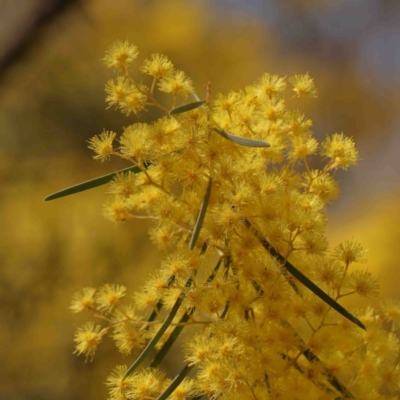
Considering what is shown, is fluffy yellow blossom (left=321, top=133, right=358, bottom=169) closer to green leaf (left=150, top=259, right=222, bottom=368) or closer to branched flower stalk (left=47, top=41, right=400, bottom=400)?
branched flower stalk (left=47, top=41, right=400, bottom=400)

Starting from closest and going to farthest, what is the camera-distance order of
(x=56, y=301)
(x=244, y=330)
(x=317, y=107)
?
(x=244, y=330) < (x=56, y=301) < (x=317, y=107)

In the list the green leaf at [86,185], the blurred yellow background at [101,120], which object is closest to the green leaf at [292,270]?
the green leaf at [86,185]

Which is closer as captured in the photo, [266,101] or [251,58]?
[266,101]

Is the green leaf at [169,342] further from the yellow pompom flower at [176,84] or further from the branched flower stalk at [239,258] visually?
the yellow pompom flower at [176,84]

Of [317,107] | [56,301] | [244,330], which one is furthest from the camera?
[317,107]

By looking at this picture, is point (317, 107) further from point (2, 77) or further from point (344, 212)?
point (2, 77)

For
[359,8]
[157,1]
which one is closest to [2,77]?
[157,1]
